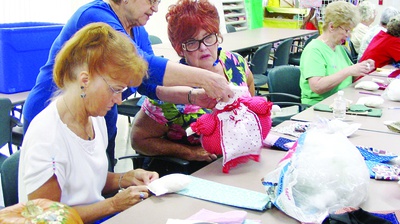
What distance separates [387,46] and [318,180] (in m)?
3.12

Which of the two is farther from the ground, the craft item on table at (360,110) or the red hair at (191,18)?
the red hair at (191,18)

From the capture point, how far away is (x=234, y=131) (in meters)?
1.78

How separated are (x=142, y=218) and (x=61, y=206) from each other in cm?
51

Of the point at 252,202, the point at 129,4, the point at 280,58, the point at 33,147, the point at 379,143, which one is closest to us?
the point at 33,147

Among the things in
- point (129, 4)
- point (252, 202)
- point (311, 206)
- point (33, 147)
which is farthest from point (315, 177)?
point (129, 4)

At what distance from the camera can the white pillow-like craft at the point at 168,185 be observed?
155 centimetres

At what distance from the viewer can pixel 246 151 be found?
181 cm

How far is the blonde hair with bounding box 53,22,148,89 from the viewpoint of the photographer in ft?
4.73

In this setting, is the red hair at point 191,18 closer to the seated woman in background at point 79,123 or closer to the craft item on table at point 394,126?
→ the seated woman in background at point 79,123

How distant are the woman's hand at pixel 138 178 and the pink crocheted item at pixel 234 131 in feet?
0.85

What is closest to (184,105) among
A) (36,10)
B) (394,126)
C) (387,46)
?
(394,126)

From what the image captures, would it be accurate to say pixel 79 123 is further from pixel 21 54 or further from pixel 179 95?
pixel 21 54

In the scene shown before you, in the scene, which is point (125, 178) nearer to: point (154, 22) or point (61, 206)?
point (61, 206)

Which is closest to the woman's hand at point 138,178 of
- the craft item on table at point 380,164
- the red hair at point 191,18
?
the red hair at point 191,18
